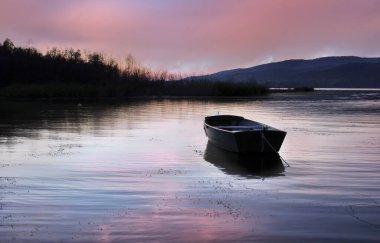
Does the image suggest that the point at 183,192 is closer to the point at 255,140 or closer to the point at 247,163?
the point at 247,163

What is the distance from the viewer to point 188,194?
11.5m

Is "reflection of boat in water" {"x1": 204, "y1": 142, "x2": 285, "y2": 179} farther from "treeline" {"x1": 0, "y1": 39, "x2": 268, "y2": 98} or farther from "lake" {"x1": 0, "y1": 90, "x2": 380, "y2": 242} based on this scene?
"treeline" {"x1": 0, "y1": 39, "x2": 268, "y2": 98}

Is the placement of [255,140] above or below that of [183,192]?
above

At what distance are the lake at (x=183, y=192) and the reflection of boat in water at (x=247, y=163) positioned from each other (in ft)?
0.11

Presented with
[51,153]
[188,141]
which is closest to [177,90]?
[188,141]

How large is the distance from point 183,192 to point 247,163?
17.9 feet

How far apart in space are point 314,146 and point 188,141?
580 centimetres

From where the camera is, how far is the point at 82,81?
95938 millimetres

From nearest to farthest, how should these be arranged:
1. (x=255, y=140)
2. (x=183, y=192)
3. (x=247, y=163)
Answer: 1. (x=183, y=192)
2. (x=247, y=163)
3. (x=255, y=140)

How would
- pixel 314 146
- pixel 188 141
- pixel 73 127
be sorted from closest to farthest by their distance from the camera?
1. pixel 314 146
2. pixel 188 141
3. pixel 73 127

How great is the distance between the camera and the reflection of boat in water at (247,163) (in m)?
14.9

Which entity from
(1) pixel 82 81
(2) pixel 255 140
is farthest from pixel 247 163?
(1) pixel 82 81

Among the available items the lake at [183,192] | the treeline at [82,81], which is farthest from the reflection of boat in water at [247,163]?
the treeline at [82,81]

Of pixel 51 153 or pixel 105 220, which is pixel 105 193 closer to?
pixel 105 220
